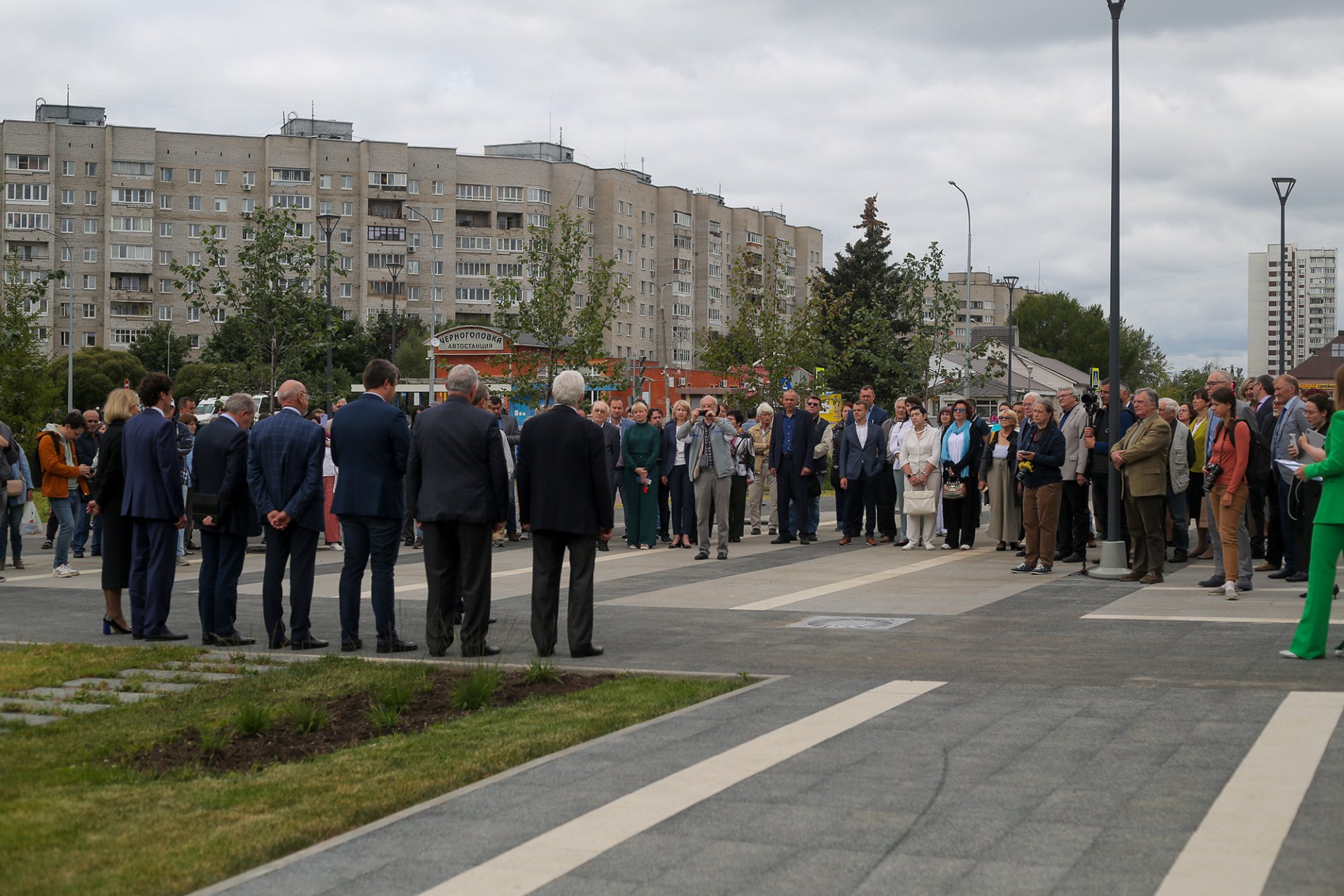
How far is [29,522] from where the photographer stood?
59.8 feet

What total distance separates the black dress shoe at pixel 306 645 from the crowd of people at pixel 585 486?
22 millimetres

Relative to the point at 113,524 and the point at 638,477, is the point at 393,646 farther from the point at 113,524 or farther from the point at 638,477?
the point at 638,477

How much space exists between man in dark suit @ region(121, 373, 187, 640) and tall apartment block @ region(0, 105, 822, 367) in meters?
95.3

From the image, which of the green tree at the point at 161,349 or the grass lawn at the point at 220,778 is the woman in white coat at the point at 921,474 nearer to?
the grass lawn at the point at 220,778

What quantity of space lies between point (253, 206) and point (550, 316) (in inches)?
3168

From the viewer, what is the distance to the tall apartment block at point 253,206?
110 meters

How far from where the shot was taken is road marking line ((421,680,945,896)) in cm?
480

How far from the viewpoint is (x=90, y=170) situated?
363 feet

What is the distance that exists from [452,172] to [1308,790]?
116 meters

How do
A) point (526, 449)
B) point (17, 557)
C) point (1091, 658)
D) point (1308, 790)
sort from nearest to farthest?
point (1308, 790) → point (1091, 658) → point (526, 449) → point (17, 557)

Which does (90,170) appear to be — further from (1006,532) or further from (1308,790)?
(1308,790)

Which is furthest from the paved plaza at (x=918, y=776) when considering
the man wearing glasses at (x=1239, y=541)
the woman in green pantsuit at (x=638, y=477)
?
the woman in green pantsuit at (x=638, y=477)

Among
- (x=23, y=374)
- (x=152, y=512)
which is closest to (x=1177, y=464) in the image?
(x=152, y=512)

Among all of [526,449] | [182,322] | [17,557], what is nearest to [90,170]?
[182,322]
